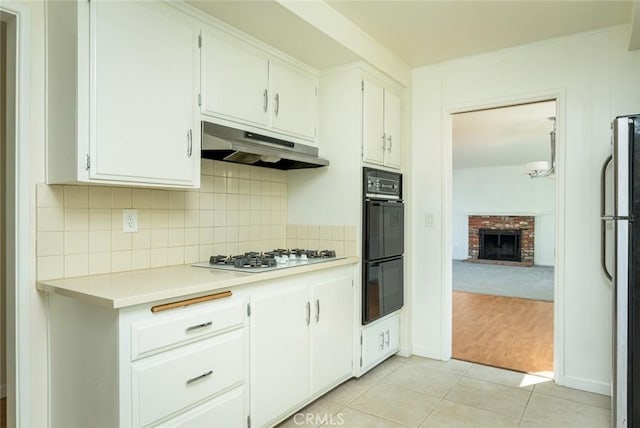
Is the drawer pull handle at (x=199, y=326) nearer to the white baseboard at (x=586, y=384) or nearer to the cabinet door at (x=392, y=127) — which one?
the cabinet door at (x=392, y=127)

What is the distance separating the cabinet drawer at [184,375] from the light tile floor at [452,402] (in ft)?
2.15

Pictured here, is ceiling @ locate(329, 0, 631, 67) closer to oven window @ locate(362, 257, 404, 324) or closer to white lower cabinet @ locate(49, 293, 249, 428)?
oven window @ locate(362, 257, 404, 324)

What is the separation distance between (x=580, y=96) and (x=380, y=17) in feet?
4.76

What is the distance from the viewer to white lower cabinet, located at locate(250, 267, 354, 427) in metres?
2.01

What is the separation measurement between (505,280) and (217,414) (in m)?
6.75

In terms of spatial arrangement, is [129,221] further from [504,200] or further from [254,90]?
[504,200]

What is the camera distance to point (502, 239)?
32.4 feet

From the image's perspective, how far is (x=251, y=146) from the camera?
2203 mm

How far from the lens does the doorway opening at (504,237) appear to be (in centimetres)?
372

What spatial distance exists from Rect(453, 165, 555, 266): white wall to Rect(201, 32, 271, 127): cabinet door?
7894 mm

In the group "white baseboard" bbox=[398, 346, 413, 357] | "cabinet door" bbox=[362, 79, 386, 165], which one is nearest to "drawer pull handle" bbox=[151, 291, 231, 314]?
"cabinet door" bbox=[362, 79, 386, 165]

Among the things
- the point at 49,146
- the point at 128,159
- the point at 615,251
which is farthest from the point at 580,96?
the point at 49,146

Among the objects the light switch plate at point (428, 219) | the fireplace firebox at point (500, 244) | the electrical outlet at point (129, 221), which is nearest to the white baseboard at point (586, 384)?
the light switch plate at point (428, 219)

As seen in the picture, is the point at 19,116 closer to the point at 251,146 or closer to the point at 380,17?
the point at 251,146
